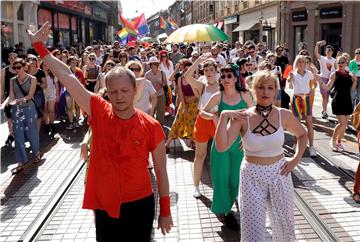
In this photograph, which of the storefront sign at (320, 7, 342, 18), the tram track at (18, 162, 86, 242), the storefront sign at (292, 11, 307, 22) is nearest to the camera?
the tram track at (18, 162, 86, 242)

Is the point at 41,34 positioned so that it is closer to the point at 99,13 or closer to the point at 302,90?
the point at 302,90

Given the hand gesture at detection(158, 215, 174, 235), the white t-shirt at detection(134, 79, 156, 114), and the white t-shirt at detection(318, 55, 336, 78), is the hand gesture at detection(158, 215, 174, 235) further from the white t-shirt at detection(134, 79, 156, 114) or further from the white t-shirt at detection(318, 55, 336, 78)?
the white t-shirt at detection(318, 55, 336, 78)

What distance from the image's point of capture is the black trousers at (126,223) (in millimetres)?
2812

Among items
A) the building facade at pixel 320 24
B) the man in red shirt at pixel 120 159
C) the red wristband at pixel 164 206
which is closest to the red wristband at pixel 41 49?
the man in red shirt at pixel 120 159

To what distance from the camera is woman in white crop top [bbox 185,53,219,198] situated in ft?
18.0

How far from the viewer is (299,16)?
89.7 feet

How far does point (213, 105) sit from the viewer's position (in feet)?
16.2

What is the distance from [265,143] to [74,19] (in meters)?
37.2

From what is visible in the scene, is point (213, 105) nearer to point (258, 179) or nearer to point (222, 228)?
point (222, 228)

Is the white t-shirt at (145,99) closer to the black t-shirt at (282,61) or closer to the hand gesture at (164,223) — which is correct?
the hand gesture at (164,223)

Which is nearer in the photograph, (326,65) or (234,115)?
(234,115)

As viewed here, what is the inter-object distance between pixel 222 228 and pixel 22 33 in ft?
73.8

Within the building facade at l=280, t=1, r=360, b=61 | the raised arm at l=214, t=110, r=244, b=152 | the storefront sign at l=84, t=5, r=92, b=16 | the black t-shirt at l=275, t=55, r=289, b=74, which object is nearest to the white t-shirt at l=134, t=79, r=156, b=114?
the raised arm at l=214, t=110, r=244, b=152

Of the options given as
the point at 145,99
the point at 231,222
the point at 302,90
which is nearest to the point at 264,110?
the point at 231,222
